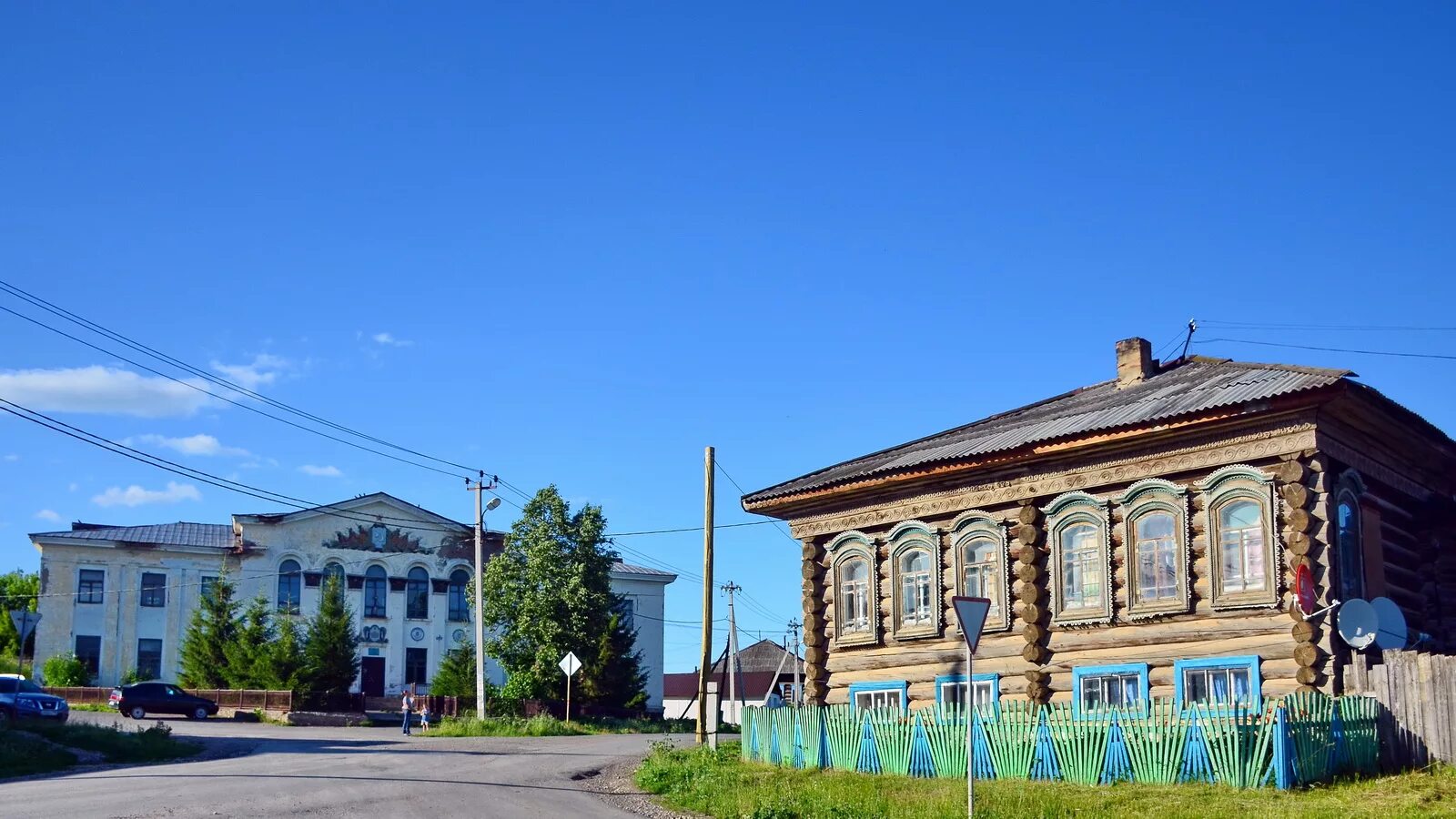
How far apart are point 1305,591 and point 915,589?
7.78 m

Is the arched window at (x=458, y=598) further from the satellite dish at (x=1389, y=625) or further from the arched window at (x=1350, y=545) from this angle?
the satellite dish at (x=1389, y=625)

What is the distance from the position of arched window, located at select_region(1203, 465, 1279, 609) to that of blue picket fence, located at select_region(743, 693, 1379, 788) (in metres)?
1.66

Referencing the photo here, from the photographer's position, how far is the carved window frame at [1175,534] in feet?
69.5

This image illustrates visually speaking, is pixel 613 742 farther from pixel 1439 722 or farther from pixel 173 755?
pixel 1439 722

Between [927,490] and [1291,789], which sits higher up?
[927,490]

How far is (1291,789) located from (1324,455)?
5570 millimetres

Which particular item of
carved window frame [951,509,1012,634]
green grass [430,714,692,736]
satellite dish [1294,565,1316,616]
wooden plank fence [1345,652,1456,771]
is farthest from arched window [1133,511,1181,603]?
green grass [430,714,692,736]

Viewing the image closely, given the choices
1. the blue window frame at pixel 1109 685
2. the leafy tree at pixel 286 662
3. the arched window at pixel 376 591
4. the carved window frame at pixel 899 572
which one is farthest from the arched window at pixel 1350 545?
the arched window at pixel 376 591

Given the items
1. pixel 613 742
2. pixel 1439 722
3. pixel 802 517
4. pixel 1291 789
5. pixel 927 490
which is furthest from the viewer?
pixel 613 742

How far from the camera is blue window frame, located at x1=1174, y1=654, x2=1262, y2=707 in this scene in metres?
20.1

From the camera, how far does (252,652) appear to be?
2114 inches

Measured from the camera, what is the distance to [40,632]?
57688 millimetres

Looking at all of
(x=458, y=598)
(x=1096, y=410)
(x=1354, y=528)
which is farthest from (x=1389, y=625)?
(x=458, y=598)

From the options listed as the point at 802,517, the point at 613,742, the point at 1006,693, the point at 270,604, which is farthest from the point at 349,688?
the point at 1006,693
